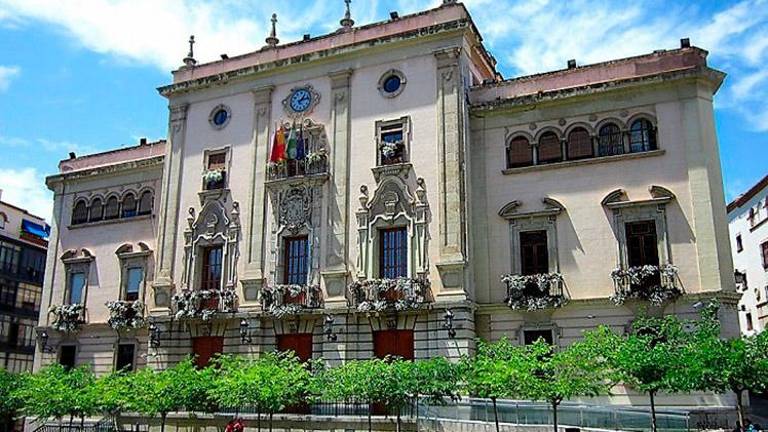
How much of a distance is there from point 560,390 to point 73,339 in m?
26.5

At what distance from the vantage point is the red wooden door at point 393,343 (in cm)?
2841

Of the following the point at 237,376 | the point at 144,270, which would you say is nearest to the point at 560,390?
the point at 237,376

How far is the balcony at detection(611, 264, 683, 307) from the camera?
83.0ft

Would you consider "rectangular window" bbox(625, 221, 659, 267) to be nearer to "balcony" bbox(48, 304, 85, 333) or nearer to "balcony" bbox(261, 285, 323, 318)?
"balcony" bbox(261, 285, 323, 318)

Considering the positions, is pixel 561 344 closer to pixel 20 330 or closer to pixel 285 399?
pixel 285 399

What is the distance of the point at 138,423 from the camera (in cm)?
3167

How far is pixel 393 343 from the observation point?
94.2 ft

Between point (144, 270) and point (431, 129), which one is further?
point (144, 270)

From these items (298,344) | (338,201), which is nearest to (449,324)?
(298,344)

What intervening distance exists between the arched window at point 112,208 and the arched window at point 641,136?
84.9ft

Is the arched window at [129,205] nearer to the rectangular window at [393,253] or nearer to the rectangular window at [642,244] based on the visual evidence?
the rectangular window at [393,253]

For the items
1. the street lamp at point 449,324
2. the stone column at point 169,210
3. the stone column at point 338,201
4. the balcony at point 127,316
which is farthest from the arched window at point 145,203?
the street lamp at point 449,324

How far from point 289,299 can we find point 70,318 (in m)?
13.4

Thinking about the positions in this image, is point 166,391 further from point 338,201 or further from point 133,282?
point 133,282
